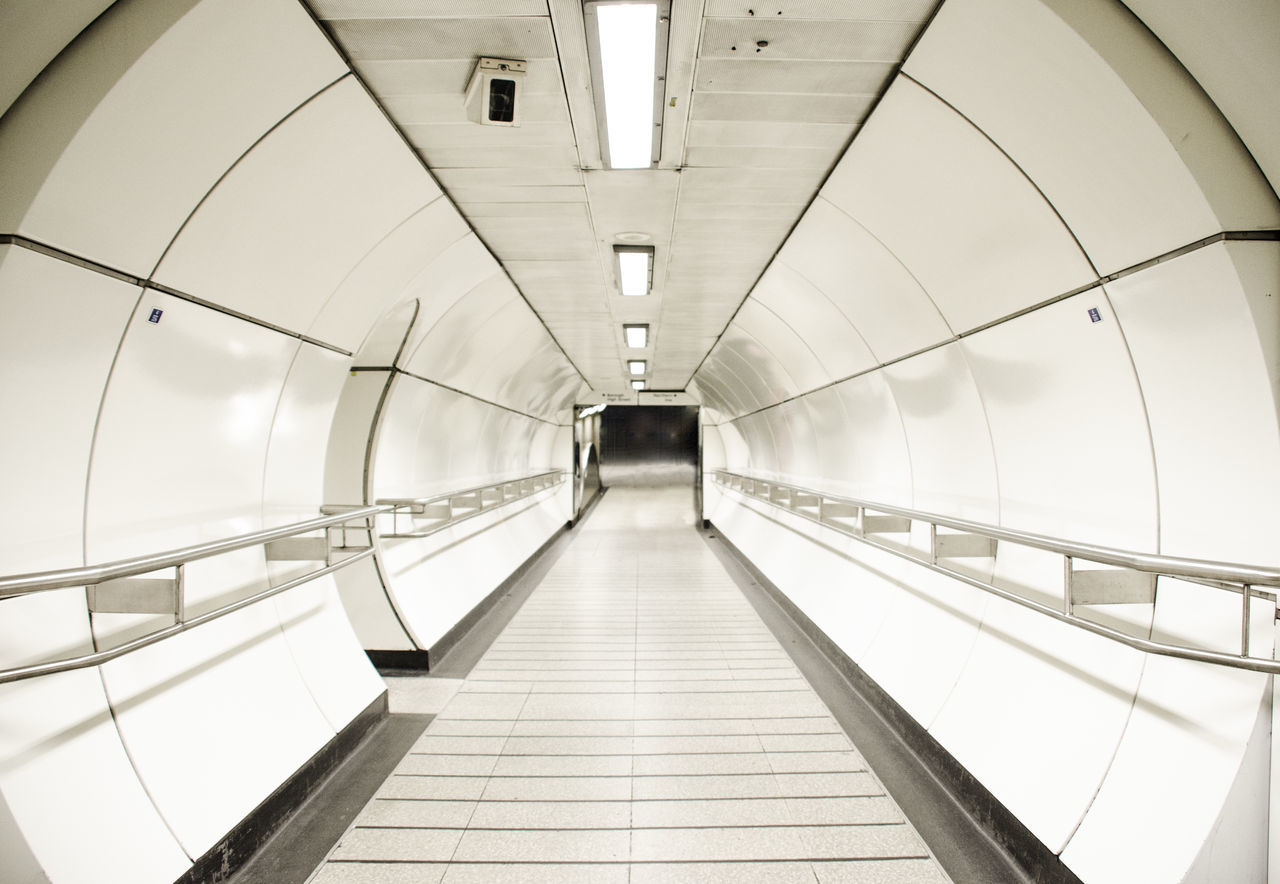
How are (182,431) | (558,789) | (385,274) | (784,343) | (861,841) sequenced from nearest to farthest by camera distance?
1. (182,431)
2. (861,841)
3. (558,789)
4. (385,274)
5. (784,343)

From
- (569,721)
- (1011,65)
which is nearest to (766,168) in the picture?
(1011,65)

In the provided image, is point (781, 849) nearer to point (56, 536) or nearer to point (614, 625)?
point (56, 536)

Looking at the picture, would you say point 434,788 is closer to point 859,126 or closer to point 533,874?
point 533,874

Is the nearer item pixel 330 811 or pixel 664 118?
pixel 664 118

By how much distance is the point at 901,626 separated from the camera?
11.7 feet

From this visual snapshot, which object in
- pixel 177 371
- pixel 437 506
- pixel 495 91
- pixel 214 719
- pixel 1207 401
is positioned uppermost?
pixel 495 91

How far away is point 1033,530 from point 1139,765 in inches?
36.4

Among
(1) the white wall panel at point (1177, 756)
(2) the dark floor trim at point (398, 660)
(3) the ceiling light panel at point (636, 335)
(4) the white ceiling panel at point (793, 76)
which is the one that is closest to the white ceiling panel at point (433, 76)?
(4) the white ceiling panel at point (793, 76)

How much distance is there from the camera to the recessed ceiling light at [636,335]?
6.40 m

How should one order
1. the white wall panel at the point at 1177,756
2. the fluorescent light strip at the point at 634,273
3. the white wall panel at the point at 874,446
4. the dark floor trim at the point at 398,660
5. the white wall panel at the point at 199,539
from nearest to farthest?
the white wall panel at the point at 1177,756
the white wall panel at the point at 199,539
the white wall panel at the point at 874,446
the fluorescent light strip at the point at 634,273
the dark floor trim at the point at 398,660

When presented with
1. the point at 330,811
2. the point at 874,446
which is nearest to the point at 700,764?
the point at 330,811

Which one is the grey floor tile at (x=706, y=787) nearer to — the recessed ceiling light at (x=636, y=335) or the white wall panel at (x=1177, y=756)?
the white wall panel at (x=1177, y=756)

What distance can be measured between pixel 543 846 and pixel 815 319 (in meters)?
3.72

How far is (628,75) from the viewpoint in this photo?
2039 millimetres
